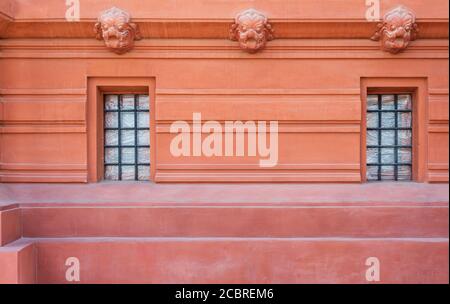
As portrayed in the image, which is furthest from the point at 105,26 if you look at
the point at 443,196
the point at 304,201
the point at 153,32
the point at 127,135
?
the point at 443,196

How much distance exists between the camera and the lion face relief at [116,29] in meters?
6.31

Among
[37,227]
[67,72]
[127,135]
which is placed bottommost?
[37,227]

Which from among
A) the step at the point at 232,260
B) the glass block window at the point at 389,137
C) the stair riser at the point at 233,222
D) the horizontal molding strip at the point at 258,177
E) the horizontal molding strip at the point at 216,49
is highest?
the horizontal molding strip at the point at 216,49

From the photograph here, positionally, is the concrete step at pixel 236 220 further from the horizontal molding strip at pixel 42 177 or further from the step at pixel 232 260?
the horizontal molding strip at pixel 42 177

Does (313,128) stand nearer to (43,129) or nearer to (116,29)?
(116,29)

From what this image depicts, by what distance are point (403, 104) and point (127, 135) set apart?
16.1 ft

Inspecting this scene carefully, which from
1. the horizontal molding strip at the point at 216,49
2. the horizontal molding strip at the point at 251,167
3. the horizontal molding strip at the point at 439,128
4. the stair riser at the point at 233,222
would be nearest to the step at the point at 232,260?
the stair riser at the point at 233,222

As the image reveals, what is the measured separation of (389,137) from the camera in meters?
6.91

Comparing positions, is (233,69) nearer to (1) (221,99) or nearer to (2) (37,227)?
(1) (221,99)

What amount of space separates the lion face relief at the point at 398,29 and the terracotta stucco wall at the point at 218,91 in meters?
0.21

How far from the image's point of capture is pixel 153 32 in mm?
6543

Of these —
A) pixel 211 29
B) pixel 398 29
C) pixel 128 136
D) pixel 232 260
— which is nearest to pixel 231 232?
pixel 232 260

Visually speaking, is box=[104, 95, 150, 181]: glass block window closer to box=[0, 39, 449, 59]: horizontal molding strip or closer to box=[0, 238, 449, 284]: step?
box=[0, 39, 449, 59]: horizontal molding strip

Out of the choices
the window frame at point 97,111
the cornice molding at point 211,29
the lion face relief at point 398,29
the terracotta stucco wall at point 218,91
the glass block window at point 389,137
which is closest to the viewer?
the lion face relief at point 398,29
